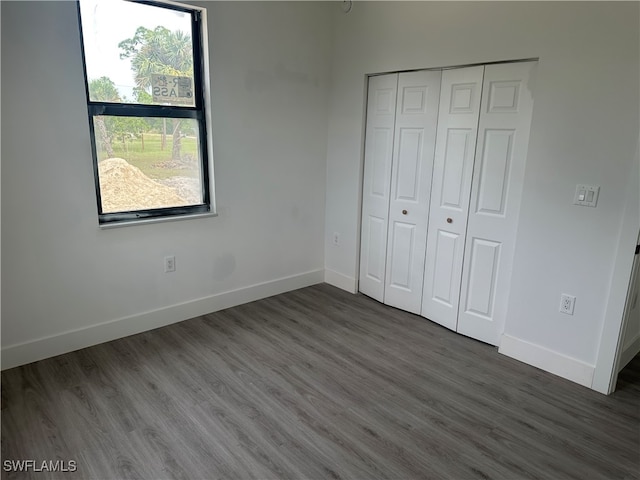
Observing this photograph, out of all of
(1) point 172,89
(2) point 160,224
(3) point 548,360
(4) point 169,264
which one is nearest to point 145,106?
(1) point 172,89

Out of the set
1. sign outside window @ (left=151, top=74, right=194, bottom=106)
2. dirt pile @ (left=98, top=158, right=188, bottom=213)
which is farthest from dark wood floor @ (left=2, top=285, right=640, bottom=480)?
sign outside window @ (left=151, top=74, right=194, bottom=106)

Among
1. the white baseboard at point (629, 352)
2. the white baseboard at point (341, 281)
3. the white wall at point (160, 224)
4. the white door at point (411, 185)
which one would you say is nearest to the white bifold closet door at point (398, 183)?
the white door at point (411, 185)

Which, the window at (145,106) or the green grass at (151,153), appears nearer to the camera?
the window at (145,106)

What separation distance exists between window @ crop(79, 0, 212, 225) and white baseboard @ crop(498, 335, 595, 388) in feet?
8.39

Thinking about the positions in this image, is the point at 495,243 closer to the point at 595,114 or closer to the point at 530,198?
the point at 530,198

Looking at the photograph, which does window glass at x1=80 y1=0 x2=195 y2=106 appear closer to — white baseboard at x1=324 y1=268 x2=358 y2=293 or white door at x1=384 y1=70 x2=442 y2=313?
white door at x1=384 y1=70 x2=442 y2=313

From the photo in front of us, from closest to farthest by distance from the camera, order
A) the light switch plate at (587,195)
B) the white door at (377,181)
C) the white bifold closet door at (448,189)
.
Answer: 1. the light switch plate at (587,195)
2. the white bifold closet door at (448,189)
3. the white door at (377,181)

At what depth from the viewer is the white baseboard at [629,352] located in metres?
2.75

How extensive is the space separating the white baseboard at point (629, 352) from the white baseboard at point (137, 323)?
2569mm

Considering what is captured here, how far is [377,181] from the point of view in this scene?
3.66m

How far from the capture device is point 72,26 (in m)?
2.51

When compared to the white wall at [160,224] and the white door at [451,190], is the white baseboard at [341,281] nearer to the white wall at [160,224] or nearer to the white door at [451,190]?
the white wall at [160,224]

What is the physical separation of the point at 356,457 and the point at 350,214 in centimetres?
232

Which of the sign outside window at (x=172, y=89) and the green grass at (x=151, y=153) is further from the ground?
the sign outside window at (x=172, y=89)
